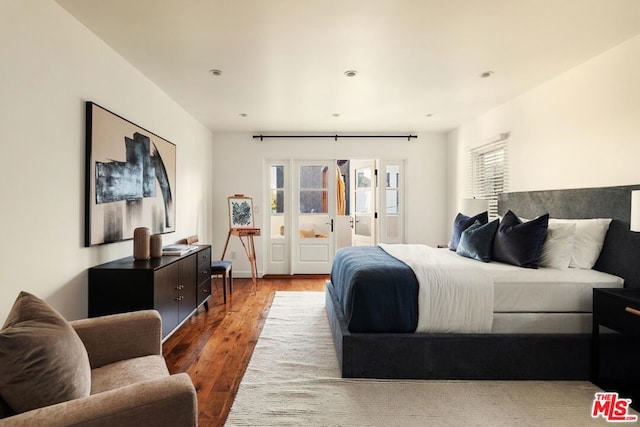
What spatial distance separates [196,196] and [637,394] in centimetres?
489

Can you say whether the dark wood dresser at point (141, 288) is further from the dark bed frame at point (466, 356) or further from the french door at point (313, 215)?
the french door at point (313, 215)

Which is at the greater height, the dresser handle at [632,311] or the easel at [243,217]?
the easel at [243,217]

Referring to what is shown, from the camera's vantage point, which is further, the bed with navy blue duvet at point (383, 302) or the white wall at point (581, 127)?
the white wall at point (581, 127)

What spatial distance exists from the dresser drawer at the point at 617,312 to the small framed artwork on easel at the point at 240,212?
4.19 metres

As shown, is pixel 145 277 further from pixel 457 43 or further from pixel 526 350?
pixel 457 43

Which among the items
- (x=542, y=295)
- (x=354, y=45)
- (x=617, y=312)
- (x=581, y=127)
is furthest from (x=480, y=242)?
(x=354, y=45)

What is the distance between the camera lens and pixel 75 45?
2.26 meters

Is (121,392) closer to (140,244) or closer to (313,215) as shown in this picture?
(140,244)

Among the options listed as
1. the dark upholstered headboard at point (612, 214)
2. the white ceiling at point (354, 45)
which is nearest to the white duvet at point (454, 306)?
the dark upholstered headboard at point (612, 214)

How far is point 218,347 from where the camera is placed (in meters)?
2.83

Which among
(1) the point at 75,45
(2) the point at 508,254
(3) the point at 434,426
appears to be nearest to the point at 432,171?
(2) the point at 508,254

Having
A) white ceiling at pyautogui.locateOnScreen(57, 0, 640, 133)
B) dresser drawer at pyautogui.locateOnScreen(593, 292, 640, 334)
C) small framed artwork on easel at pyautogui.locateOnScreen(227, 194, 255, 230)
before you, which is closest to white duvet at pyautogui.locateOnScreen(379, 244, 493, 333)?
dresser drawer at pyautogui.locateOnScreen(593, 292, 640, 334)

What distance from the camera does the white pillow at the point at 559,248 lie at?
2551 mm

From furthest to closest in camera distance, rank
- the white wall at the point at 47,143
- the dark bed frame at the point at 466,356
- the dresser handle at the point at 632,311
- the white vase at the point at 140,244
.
Result: the white vase at the point at 140,244
the dark bed frame at the point at 466,356
the dresser handle at the point at 632,311
the white wall at the point at 47,143
